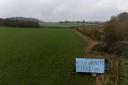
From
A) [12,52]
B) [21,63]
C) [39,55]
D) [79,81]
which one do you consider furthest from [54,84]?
[12,52]

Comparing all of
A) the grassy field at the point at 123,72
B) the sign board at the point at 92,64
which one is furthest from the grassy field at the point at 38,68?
the grassy field at the point at 123,72

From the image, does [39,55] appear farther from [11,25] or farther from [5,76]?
[11,25]

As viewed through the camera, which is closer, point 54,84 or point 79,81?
point 54,84

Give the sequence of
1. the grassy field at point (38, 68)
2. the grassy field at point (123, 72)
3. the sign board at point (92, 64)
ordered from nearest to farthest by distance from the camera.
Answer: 1. the grassy field at point (38, 68)
2. the sign board at point (92, 64)
3. the grassy field at point (123, 72)

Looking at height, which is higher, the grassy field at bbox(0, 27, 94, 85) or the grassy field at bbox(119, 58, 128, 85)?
the grassy field at bbox(0, 27, 94, 85)

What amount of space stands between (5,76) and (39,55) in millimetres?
8412

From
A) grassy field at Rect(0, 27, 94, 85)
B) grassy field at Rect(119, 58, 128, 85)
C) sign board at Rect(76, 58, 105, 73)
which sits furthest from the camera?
grassy field at Rect(119, 58, 128, 85)

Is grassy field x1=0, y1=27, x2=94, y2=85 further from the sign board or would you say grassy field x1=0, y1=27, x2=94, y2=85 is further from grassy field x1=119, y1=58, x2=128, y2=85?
grassy field x1=119, y1=58, x2=128, y2=85

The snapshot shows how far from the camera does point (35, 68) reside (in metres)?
25.5

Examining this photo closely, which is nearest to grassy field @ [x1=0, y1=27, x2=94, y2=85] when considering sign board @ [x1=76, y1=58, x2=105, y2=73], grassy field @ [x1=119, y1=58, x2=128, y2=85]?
sign board @ [x1=76, y1=58, x2=105, y2=73]

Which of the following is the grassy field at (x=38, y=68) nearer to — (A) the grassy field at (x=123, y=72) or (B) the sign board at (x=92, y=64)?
(B) the sign board at (x=92, y=64)

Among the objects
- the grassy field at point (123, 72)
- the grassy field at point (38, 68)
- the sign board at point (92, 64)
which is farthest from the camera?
the grassy field at point (123, 72)

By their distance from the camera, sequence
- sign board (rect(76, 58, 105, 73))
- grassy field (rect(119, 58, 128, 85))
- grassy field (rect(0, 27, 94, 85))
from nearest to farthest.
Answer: grassy field (rect(0, 27, 94, 85)), sign board (rect(76, 58, 105, 73)), grassy field (rect(119, 58, 128, 85))

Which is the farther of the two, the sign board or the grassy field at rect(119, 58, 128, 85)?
the grassy field at rect(119, 58, 128, 85)
